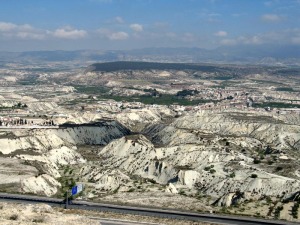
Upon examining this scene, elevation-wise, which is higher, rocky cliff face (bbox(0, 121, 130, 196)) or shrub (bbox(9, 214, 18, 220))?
shrub (bbox(9, 214, 18, 220))

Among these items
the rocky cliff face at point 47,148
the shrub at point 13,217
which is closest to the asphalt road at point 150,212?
the shrub at point 13,217

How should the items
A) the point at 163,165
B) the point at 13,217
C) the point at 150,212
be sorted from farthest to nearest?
the point at 163,165 < the point at 150,212 < the point at 13,217

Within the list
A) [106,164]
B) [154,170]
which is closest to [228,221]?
[154,170]

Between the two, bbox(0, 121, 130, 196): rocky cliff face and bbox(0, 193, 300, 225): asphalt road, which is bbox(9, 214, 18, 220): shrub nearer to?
bbox(0, 193, 300, 225): asphalt road

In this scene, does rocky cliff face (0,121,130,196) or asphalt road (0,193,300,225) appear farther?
rocky cliff face (0,121,130,196)

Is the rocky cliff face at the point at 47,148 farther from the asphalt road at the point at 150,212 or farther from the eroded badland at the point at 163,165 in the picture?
the asphalt road at the point at 150,212

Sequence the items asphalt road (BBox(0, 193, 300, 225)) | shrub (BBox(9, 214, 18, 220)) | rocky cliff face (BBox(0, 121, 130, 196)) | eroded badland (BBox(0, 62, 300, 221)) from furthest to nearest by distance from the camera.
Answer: rocky cliff face (BBox(0, 121, 130, 196))
eroded badland (BBox(0, 62, 300, 221))
asphalt road (BBox(0, 193, 300, 225))
shrub (BBox(9, 214, 18, 220))

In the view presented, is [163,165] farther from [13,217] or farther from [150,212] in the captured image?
[13,217]

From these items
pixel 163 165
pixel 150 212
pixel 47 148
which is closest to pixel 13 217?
pixel 150 212

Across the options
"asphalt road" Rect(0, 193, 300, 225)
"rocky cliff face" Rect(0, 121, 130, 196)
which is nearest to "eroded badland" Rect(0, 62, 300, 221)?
"rocky cliff face" Rect(0, 121, 130, 196)

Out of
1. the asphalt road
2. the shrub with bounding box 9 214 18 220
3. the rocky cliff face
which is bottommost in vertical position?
the rocky cliff face

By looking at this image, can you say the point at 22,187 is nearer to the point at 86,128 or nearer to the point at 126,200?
the point at 126,200
